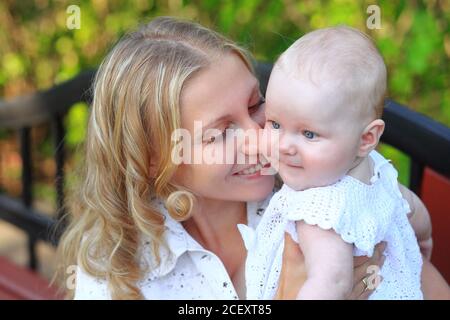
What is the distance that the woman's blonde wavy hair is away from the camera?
1.63 metres

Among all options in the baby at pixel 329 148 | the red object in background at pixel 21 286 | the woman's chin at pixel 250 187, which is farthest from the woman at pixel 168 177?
the red object in background at pixel 21 286

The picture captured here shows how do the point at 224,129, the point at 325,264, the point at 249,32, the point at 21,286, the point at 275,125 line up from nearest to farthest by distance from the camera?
the point at 325,264, the point at 275,125, the point at 224,129, the point at 21,286, the point at 249,32

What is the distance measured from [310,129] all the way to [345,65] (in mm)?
126

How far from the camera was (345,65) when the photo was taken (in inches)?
49.9

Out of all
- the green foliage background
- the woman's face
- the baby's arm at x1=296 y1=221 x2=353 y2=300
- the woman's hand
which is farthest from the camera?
the green foliage background

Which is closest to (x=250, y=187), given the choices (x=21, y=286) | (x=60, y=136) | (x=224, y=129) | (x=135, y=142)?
(x=224, y=129)

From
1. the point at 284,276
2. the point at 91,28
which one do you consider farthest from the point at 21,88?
the point at 284,276

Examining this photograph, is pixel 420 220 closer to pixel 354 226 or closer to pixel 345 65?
pixel 354 226

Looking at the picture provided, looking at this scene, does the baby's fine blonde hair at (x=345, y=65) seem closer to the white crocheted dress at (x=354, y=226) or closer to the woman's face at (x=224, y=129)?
the white crocheted dress at (x=354, y=226)

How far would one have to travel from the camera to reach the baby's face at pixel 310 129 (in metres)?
1.26

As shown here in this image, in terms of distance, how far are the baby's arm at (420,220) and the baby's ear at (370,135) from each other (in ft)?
0.96

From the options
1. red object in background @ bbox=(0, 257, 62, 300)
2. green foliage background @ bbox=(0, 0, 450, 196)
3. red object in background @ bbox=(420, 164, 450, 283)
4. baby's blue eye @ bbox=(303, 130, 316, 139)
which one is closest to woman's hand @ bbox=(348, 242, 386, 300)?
baby's blue eye @ bbox=(303, 130, 316, 139)

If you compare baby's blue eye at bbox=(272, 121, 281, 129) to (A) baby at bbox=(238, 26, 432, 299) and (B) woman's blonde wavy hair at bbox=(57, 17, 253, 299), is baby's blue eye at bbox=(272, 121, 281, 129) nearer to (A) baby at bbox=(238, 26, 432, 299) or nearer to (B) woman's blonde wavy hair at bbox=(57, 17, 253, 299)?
(A) baby at bbox=(238, 26, 432, 299)

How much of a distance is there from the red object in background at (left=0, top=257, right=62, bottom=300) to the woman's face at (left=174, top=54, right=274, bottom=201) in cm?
85
